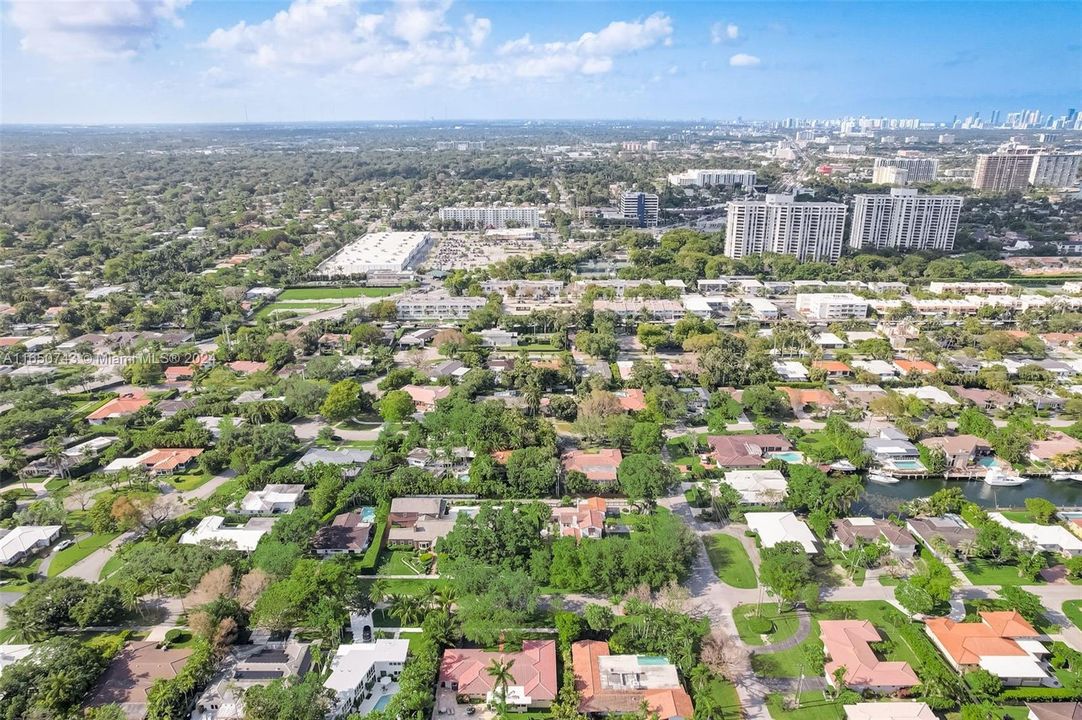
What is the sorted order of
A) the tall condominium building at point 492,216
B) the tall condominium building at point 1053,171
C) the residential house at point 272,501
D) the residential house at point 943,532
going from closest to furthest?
the residential house at point 943,532, the residential house at point 272,501, the tall condominium building at point 492,216, the tall condominium building at point 1053,171

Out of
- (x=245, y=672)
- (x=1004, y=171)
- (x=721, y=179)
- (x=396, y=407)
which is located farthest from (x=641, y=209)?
(x=245, y=672)

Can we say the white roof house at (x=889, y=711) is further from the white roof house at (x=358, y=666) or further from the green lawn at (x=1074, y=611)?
the white roof house at (x=358, y=666)

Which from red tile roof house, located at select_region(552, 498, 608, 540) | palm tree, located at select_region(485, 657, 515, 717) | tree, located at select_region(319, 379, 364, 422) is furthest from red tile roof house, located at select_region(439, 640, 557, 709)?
tree, located at select_region(319, 379, 364, 422)

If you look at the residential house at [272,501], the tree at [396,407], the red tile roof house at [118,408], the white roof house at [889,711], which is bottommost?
the white roof house at [889,711]

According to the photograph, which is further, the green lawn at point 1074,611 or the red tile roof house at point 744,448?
the red tile roof house at point 744,448

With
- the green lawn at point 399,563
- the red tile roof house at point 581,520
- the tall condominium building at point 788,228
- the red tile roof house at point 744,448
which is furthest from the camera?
the tall condominium building at point 788,228

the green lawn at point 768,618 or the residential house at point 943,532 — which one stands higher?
the residential house at point 943,532

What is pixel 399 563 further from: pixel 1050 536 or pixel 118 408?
pixel 1050 536

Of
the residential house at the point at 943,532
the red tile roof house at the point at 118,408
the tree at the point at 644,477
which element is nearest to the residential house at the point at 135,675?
the tree at the point at 644,477
